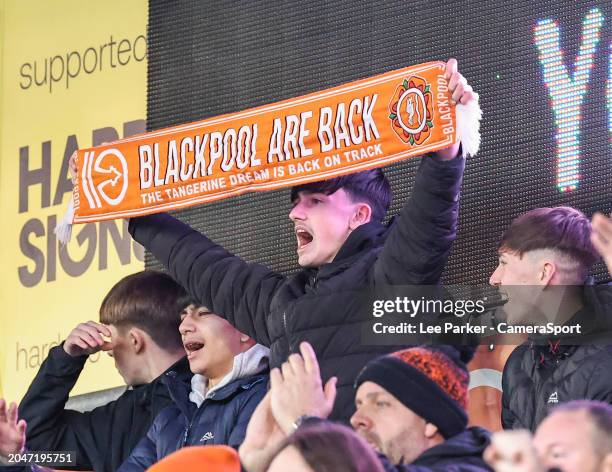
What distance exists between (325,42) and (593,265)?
127 centimetres

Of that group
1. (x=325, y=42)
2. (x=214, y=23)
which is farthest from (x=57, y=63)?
(x=325, y=42)

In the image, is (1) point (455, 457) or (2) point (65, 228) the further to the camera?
(2) point (65, 228)

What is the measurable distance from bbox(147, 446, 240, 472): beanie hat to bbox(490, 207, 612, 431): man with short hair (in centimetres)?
95

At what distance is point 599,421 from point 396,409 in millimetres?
534

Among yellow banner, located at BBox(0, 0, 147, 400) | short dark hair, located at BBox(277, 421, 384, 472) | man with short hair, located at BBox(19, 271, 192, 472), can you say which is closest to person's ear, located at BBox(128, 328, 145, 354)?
man with short hair, located at BBox(19, 271, 192, 472)

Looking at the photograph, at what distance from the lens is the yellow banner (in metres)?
5.20

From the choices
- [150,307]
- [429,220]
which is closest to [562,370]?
[429,220]

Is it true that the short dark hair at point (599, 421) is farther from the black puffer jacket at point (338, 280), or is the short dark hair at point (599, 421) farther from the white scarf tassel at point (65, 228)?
the white scarf tassel at point (65, 228)

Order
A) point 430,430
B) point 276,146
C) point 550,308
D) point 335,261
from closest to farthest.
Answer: point 430,430 < point 550,308 < point 335,261 < point 276,146

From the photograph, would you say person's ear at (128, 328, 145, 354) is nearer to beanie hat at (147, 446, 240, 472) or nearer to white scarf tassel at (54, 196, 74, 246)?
white scarf tassel at (54, 196, 74, 246)

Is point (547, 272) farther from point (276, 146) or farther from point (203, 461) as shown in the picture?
point (203, 461)

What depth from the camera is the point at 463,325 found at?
3.75 m

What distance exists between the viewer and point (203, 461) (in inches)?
109

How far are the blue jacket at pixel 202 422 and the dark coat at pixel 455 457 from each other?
0.88 meters
